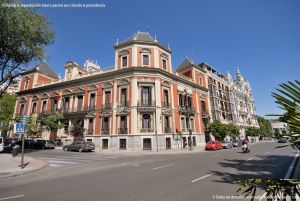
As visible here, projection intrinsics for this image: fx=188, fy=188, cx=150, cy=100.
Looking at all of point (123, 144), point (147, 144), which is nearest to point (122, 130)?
point (123, 144)

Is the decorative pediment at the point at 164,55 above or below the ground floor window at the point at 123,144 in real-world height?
above

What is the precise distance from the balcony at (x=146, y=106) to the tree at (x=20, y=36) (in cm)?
1401

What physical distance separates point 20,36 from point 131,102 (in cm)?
1568

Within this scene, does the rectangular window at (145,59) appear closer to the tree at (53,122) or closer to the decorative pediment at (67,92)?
the decorative pediment at (67,92)

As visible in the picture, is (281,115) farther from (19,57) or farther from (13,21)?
(19,57)

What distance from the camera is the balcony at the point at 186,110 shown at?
107ft

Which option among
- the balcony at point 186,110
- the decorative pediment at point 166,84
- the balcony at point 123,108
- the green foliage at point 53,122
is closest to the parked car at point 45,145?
the green foliage at point 53,122

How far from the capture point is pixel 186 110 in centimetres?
3362

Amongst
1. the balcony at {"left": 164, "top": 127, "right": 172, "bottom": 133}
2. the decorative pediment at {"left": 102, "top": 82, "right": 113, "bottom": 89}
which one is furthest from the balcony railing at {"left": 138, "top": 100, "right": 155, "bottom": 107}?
the decorative pediment at {"left": 102, "top": 82, "right": 113, "bottom": 89}

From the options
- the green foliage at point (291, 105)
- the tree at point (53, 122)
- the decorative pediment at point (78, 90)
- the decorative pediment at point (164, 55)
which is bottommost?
the green foliage at point (291, 105)

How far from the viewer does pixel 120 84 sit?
99.0ft

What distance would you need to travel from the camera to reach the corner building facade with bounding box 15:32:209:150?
28.1 metres

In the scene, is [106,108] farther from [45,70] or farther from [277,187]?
[277,187]

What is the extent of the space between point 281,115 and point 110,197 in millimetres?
5520
